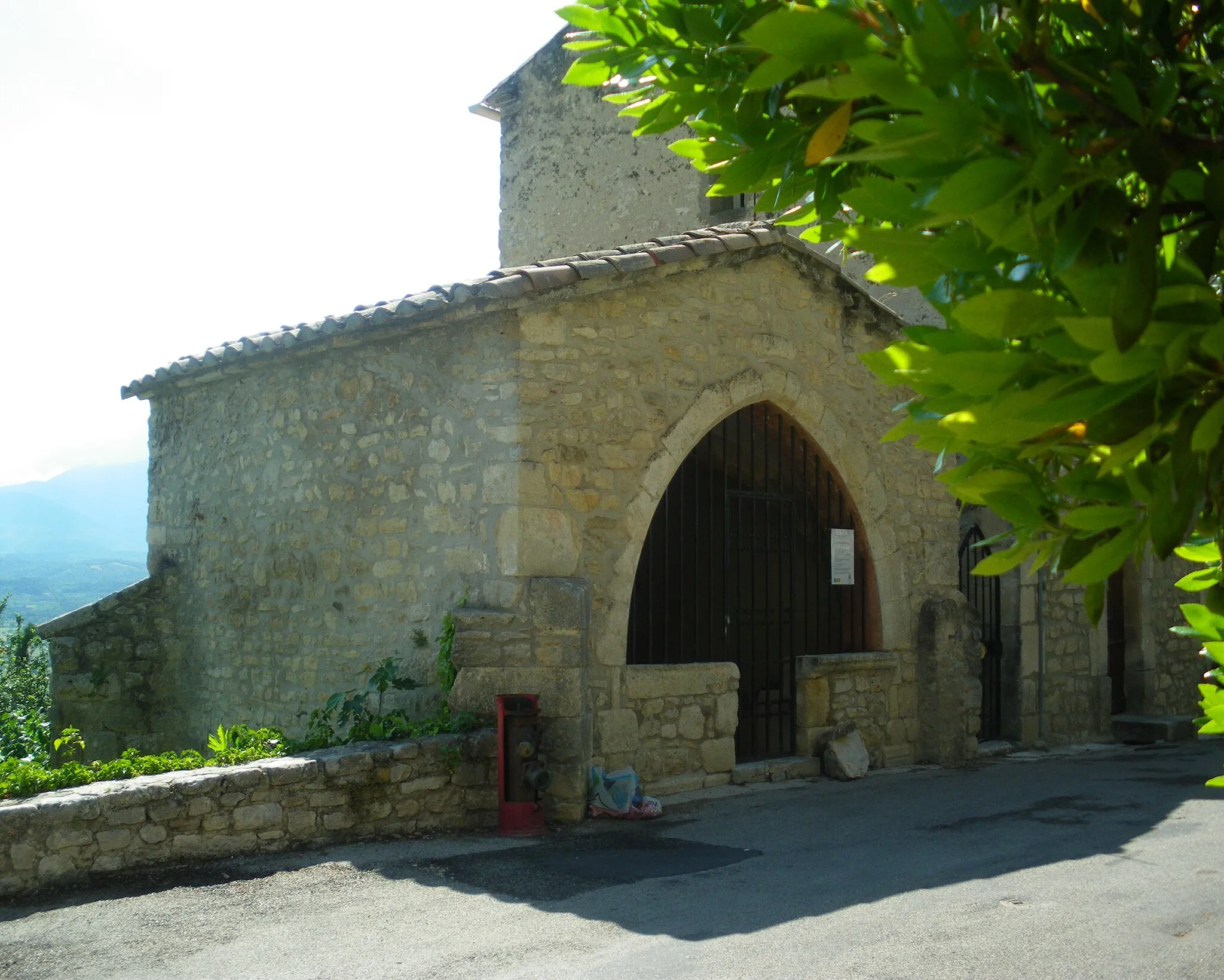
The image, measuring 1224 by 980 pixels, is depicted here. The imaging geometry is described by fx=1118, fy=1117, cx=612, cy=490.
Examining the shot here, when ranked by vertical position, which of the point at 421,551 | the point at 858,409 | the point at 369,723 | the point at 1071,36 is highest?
the point at 858,409

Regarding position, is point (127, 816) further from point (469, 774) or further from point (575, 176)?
point (575, 176)

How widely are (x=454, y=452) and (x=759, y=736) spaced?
380cm

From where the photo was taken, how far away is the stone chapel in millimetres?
6934

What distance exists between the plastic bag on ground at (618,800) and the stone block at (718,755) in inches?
31.4

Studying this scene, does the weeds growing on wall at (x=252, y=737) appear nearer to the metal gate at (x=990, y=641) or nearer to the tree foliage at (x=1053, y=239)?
the tree foliage at (x=1053, y=239)

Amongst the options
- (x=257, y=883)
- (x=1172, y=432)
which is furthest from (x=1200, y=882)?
(x=1172, y=432)

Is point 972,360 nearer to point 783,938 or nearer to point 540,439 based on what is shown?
point 783,938

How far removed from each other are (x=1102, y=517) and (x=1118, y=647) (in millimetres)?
12624

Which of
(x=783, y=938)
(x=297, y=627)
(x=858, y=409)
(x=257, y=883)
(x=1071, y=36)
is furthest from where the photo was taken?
(x=858, y=409)

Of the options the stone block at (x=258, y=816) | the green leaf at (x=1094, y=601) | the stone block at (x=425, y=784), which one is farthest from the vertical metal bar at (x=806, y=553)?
the green leaf at (x=1094, y=601)

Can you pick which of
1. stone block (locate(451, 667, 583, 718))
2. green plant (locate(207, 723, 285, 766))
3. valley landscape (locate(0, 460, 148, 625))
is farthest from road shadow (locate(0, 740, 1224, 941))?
valley landscape (locate(0, 460, 148, 625))

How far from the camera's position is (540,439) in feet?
22.7

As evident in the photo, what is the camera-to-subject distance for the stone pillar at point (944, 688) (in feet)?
30.6

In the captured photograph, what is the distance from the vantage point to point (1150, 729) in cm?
1160
